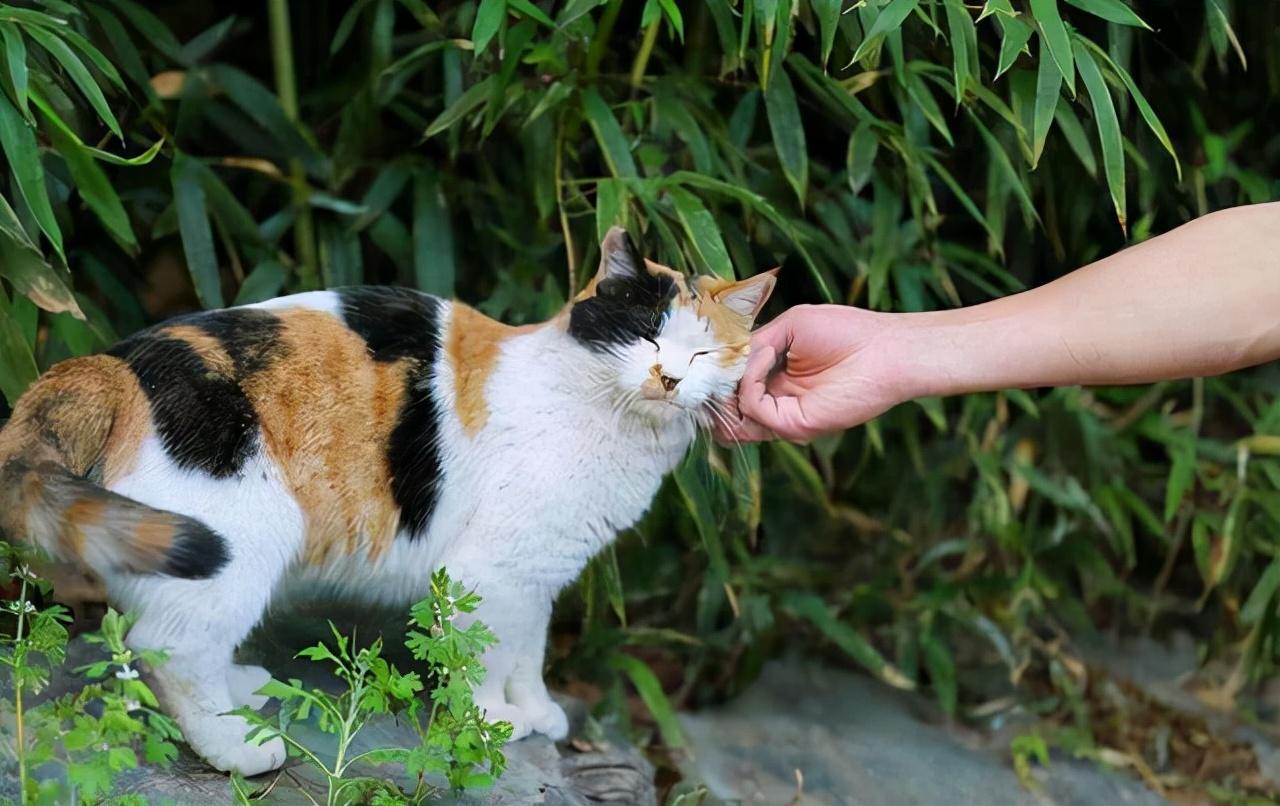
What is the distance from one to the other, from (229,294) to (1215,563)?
147 cm

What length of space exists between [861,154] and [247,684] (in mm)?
922

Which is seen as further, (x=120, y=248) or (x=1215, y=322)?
(x=120, y=248)

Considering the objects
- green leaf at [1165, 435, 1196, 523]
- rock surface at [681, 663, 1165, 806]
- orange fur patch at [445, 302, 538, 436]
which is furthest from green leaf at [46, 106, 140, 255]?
green leaf at [1165, 435, 1196, 523]

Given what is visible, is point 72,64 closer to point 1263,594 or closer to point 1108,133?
point 1108,133

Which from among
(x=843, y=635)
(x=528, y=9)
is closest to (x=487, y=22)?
(x=528, y=9)

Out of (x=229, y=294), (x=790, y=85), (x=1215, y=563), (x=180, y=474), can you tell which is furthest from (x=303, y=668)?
(x=1215, y=563)

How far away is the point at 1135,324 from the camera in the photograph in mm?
1300

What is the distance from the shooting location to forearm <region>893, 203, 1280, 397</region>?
130cm

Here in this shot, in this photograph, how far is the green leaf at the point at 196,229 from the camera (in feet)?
5.38

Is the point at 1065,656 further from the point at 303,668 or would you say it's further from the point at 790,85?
the point at 303,668

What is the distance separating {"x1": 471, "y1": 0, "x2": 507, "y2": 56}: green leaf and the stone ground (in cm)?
63

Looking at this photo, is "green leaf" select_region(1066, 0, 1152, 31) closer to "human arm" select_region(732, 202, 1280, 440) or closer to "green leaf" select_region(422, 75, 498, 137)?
"human arm" select_region(732, 202, 1280, 440)

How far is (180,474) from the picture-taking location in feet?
3.79

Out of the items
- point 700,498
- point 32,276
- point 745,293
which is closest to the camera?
point 745,293
